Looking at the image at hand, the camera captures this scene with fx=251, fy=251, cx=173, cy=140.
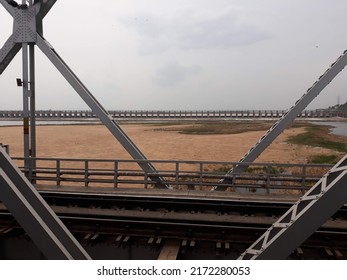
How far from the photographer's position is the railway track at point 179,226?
6.38 meters

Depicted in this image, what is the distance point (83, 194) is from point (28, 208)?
5.97 metres

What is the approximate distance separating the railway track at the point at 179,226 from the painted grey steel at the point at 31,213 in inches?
133

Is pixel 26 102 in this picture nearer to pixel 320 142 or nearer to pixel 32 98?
pixel 32 98

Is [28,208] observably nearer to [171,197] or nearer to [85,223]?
[85,223]

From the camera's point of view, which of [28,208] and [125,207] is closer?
[28,208]

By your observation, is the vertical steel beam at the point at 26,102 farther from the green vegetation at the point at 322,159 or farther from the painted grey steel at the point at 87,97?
the green vegetation at the point at 322,159

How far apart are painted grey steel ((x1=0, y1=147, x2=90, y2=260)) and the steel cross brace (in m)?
5.96

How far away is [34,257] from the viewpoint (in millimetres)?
6918

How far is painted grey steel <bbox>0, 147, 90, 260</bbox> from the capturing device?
314 centimetres

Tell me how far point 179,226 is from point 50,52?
8071mm

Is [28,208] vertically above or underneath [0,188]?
underneath

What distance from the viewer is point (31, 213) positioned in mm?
3195

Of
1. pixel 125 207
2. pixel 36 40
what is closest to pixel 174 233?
pixel 125 207

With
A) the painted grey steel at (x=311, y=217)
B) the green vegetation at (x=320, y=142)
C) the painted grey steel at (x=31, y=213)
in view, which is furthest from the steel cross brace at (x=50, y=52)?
the green vegetation at (x=320, y=142)
